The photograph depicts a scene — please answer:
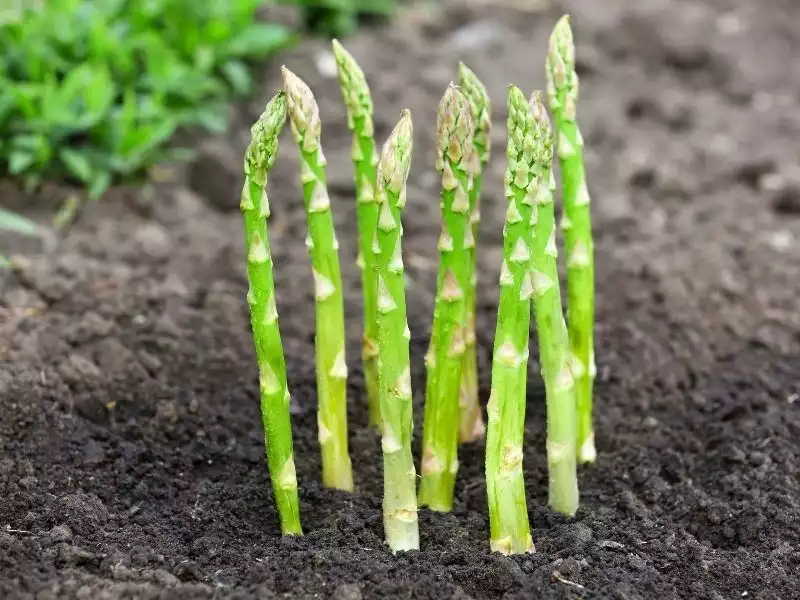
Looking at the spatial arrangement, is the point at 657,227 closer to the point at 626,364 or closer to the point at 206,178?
the point at 626,364

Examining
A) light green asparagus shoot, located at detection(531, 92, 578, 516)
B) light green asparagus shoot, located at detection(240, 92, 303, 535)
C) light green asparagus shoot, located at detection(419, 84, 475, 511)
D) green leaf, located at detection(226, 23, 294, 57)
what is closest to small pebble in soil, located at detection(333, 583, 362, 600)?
light green asparagus shoot, located at detection(240, 92, 303, 535)

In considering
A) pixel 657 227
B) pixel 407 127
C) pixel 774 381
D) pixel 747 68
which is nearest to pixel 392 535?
pixel 407 127

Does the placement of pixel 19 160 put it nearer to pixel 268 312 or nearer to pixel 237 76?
pixel 237 76

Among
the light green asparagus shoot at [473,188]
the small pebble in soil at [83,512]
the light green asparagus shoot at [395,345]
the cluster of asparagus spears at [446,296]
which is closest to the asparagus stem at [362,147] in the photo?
the cluster of asparagus spears at [446,296]

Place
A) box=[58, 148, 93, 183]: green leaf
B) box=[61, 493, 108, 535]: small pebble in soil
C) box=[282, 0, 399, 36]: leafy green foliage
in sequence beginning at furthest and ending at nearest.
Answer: box=[282, 0, 399, 36]: leafy green foliage < box=[58, 148, 93, 183]: green leaf < box=[61, 493, 108, 535]: small pebble in soil

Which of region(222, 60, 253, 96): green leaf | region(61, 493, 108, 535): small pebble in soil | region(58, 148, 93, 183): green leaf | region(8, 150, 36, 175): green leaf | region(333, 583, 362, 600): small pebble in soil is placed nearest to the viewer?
region(333, 583, 362, 600): small pebble in soil

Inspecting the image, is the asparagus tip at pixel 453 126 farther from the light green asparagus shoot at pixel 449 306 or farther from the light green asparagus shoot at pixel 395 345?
the light green asparagus shoot at pixel 395 345

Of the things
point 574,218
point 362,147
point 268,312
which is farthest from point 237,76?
point 268,312

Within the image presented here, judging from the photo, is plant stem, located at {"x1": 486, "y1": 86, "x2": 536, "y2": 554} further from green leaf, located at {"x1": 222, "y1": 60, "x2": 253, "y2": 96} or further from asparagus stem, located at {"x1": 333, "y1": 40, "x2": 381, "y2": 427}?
green leaf, located at {"x1": 222, "y1": 60, "x2": 253, "y2": 96}
